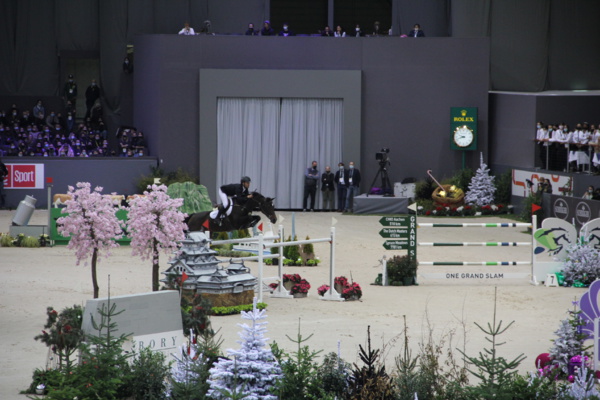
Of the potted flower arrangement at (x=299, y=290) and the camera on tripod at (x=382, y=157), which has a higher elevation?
the camera on tripod at (x=382, y=157)

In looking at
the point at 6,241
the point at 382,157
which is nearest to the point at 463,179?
the point at 382,157

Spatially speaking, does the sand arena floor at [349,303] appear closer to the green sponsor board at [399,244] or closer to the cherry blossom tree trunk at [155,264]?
the green sponsor board at [399,244]

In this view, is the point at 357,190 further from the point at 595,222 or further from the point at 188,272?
the point at 188,272

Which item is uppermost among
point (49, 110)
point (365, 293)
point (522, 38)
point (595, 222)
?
point (522, 38)

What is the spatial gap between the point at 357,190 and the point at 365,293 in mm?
14920

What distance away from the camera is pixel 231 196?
2150 cm

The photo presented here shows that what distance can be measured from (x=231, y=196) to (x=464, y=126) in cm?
1443

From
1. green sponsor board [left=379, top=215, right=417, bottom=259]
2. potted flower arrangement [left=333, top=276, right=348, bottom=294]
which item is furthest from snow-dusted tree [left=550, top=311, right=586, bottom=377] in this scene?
green sponsor board [left=379, top=215, right=417, bottom=259]

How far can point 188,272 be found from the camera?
1593 cm

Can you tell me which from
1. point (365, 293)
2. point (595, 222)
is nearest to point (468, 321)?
point (365, 293)

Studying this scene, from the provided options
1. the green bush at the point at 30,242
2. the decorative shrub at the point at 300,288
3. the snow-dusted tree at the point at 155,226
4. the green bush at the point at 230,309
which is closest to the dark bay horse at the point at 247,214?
the decorative shrub at the point at 300,288

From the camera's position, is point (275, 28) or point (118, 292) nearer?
point (118, 292)

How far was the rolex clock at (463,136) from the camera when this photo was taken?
33875 millimetres

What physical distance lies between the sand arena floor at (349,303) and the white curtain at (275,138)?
8.34m
